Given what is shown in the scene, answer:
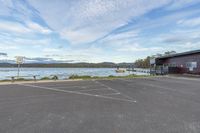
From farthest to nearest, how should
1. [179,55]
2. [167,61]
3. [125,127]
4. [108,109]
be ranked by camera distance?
1. [167,61]
2. [179,55]
3. [108,109]
4. [125,127]

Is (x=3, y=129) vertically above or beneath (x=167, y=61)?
beneath

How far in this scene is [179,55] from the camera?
105 ft

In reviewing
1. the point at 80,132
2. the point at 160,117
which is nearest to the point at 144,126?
the point at 160,117

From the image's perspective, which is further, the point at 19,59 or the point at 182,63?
the point at 182,63

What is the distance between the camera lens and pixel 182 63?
31359 millimetres

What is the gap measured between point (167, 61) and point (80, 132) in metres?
37.3

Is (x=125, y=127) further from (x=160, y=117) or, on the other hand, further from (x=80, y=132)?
(x=160, y=117)

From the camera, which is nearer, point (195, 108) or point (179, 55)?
point (195, 108)

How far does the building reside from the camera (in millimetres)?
27291

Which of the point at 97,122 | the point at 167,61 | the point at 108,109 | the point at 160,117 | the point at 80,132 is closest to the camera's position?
the point at 80,132

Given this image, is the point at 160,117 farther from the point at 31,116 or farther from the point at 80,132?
the point at 31,116

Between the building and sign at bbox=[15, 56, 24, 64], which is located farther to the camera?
the building

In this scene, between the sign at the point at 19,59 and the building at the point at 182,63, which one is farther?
the building at the point at 182,63

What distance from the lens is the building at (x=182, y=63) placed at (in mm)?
27291
